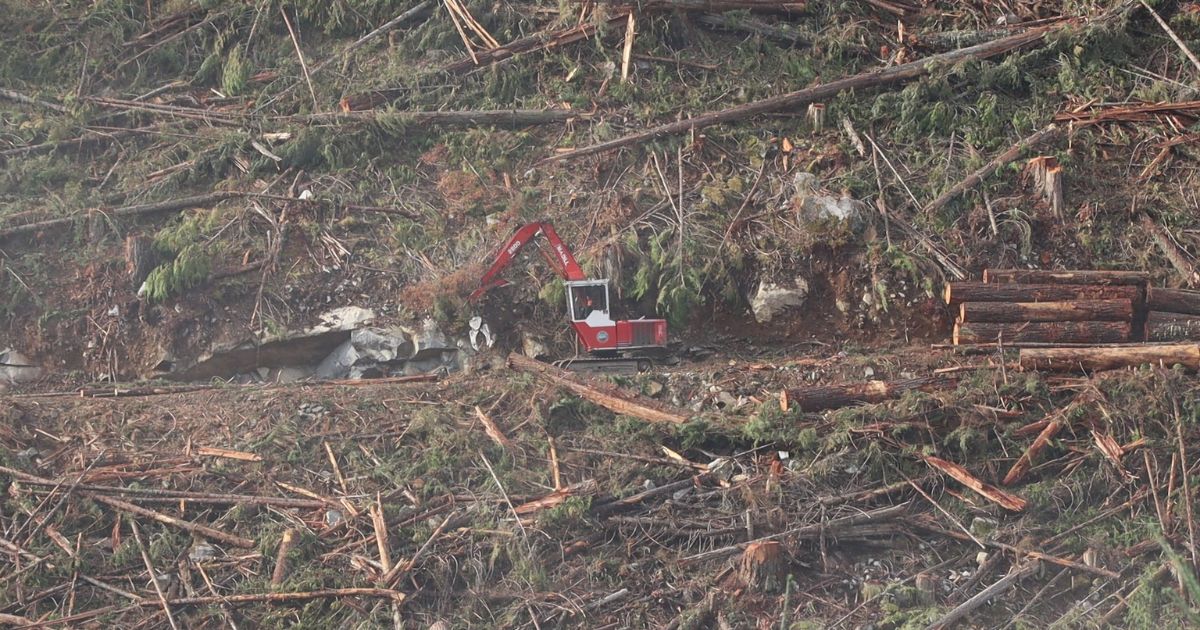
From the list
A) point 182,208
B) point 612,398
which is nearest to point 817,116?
point 612,398

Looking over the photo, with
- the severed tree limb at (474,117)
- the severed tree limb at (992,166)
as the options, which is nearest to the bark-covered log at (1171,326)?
the severed tree limb at (992,166)

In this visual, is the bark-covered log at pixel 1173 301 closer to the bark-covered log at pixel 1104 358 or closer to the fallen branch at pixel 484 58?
the bark-covered log at pixel 1104 358

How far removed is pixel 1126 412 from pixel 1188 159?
11.6 feet

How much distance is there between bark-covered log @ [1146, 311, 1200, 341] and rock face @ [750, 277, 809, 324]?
10.0ft

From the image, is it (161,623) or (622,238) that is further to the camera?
(622,238)

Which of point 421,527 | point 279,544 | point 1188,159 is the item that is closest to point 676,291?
point 421,527

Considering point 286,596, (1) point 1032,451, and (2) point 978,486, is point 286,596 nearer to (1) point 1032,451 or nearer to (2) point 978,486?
(2) point 978,486

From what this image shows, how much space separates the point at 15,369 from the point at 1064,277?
10.3 meters

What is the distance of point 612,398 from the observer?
9320 mm

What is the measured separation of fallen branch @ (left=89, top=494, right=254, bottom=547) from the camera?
8227mm

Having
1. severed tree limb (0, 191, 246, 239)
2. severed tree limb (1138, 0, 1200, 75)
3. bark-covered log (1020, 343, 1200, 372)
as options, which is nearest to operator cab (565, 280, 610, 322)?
bark-covered log (1020, 343, 1200, 372)

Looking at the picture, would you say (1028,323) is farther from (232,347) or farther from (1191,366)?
(232,347)

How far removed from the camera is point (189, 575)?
26.3ft

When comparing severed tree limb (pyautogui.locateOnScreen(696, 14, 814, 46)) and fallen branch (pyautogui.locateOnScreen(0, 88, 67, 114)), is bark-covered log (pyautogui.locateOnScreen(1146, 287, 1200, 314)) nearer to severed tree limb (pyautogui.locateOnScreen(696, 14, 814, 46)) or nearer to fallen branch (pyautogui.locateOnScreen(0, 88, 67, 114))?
severed tree limb (pyautogui.locateOnScreen(696, 14, 814, 46))
